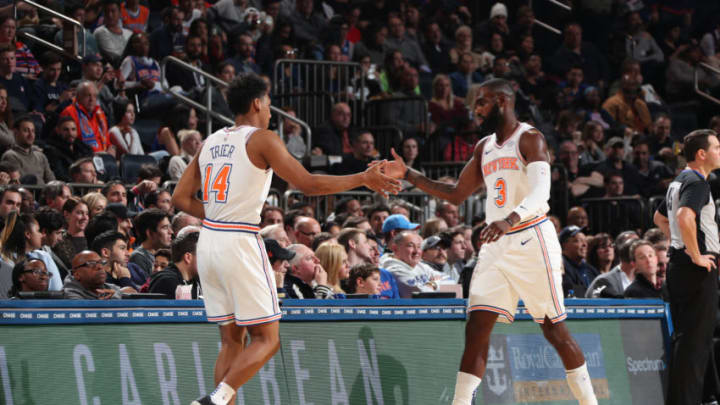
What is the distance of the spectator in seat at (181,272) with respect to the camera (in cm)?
737

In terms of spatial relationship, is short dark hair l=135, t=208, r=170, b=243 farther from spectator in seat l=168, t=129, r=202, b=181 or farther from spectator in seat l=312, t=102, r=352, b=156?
spectator in seat l=312, t=102, r=352, b=156

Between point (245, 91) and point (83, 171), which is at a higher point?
point (245, 91)

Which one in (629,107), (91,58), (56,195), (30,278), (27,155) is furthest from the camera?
(629,107)

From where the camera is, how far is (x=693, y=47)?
784 inches

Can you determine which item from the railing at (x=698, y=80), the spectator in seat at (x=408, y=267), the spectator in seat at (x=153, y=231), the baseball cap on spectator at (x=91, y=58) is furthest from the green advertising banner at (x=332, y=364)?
the railing at (x=698, y=80)

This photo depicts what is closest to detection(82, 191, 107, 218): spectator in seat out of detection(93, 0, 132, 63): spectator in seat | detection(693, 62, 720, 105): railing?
detection(93, 0, 132, 63): spectator in seat

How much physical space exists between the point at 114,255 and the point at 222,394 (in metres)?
3.42

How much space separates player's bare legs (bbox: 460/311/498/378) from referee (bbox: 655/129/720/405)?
2.14 m

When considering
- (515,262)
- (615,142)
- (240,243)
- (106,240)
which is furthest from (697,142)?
(615,142)

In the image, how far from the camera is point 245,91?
19.0 ft

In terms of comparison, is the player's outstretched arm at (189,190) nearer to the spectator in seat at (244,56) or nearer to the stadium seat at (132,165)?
the stadium seat at (132,165)

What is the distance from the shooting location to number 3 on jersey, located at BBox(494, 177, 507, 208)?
6.54 m

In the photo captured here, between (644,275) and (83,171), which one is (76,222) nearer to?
(83,171)

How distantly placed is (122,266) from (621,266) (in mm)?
4957
